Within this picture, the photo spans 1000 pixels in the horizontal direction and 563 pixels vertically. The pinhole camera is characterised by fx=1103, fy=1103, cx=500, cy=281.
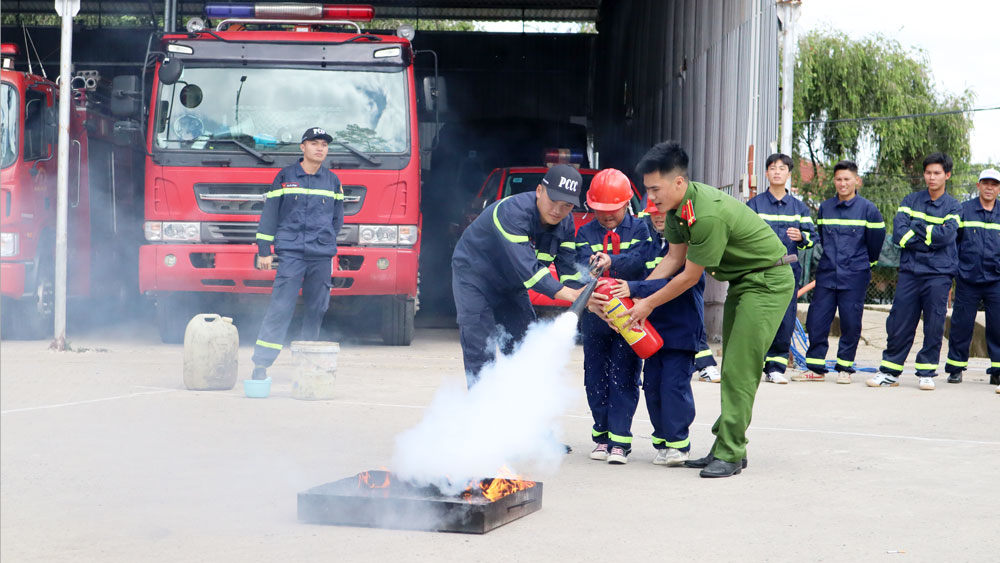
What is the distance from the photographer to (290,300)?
346 inches

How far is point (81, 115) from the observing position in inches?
513

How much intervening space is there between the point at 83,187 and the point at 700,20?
8.48 meters

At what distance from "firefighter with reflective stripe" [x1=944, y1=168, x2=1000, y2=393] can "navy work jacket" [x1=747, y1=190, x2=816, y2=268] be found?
144 cm

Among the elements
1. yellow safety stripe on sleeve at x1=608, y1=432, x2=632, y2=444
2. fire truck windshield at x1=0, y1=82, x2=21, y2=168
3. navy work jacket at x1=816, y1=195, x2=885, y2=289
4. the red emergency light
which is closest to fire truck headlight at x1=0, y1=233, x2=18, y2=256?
fire truck windshield at x1=0, y1=82, x2=21, y2=168

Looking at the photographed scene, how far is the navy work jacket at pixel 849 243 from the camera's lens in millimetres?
10031

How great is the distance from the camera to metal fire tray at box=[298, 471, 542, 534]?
180 inches

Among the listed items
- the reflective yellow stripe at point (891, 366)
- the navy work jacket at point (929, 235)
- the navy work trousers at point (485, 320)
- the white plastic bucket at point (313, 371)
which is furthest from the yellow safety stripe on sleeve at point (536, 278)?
the reflective yellow stripe at point (891, 366)

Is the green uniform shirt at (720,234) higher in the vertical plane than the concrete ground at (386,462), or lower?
higher

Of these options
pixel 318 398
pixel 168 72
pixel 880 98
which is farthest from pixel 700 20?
pixel 880 98

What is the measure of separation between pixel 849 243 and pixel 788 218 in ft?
2.15

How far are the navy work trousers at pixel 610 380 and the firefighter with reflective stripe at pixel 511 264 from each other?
0.32 meters

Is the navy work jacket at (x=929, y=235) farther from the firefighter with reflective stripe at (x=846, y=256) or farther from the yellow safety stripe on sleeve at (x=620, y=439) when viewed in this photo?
the yellow safety stripe on sleeve at (x=620, y=439)

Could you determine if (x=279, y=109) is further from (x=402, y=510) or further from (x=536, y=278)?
(x=402, y=510)

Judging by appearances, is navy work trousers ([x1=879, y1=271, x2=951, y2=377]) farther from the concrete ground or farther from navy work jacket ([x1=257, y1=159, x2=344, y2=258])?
navy work jacket ([x1=257, y1=159, x2=344, y2=258])
